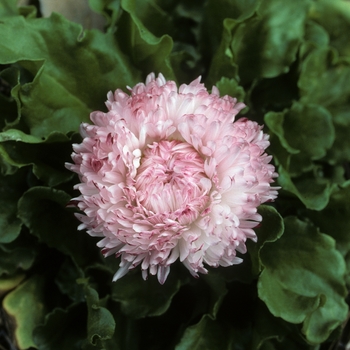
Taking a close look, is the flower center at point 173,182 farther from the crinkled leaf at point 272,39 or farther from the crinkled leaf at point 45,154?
the crinkled leaf at point 272,39

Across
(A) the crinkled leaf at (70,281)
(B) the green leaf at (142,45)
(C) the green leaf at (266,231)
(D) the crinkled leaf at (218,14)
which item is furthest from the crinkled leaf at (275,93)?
(A) the crinkled leaf at (70,281)

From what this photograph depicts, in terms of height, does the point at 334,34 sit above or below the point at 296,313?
above

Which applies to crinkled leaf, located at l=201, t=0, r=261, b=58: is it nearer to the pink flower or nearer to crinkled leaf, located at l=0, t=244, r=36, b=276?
the pink flower

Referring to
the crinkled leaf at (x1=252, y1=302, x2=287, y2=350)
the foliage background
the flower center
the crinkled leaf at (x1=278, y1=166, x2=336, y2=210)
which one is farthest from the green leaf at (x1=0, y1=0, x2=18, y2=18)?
the crinkled leaf at (x1=252, y1=302, x2=287, y2=350)

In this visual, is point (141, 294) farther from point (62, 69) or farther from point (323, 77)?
point (323, 77)

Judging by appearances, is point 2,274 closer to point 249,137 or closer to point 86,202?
point 86,202

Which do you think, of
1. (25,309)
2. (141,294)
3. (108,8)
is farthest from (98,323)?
(108,8)

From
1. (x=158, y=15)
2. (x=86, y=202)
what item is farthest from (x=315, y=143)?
(x=86, y=202)
